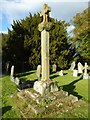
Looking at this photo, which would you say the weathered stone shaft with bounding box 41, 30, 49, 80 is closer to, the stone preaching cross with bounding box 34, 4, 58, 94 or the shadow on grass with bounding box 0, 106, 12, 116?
the stone preaching cross with bounding box 34, 4, 58, 94

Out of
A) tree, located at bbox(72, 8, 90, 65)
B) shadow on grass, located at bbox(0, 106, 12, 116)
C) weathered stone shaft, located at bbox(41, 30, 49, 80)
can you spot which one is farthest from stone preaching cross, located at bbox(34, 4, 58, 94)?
tree, located at bbox(72, 8, 90, 65)

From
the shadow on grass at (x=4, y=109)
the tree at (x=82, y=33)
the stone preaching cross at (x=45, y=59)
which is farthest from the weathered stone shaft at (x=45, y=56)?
the tree at (x=82, y=33)

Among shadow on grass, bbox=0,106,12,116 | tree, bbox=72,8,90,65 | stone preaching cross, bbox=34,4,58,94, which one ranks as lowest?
shadow on grass, bbox=0,106,12,116

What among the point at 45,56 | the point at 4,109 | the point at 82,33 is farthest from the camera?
the point at 82,33

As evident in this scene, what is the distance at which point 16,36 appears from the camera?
24.1 metres

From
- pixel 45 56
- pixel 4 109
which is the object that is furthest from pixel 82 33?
pixel 4 109

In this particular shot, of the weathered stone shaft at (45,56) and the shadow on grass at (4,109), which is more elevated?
the weathered stone shaft at (45,56)

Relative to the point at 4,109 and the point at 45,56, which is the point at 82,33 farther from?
the point at 4,109

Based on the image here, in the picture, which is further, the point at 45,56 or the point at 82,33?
the point at 82,33

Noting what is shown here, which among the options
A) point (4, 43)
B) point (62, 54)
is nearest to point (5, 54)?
point (4, 43)

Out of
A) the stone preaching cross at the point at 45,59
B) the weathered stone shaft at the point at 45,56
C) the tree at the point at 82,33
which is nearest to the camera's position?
the stone preaching cross at the point at 45,59

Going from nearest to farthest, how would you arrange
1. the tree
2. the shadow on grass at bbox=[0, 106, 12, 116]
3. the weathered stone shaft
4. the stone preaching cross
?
the shadow on grass at bbox=[0, 106, 12, 116] < the stone preaching cross < the weathered stone shaft < the tree

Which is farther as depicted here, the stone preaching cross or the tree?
the tree

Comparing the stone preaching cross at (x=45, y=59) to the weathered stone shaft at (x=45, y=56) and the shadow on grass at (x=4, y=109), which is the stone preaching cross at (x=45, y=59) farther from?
the shadow on grass at (x=4, y=109)
